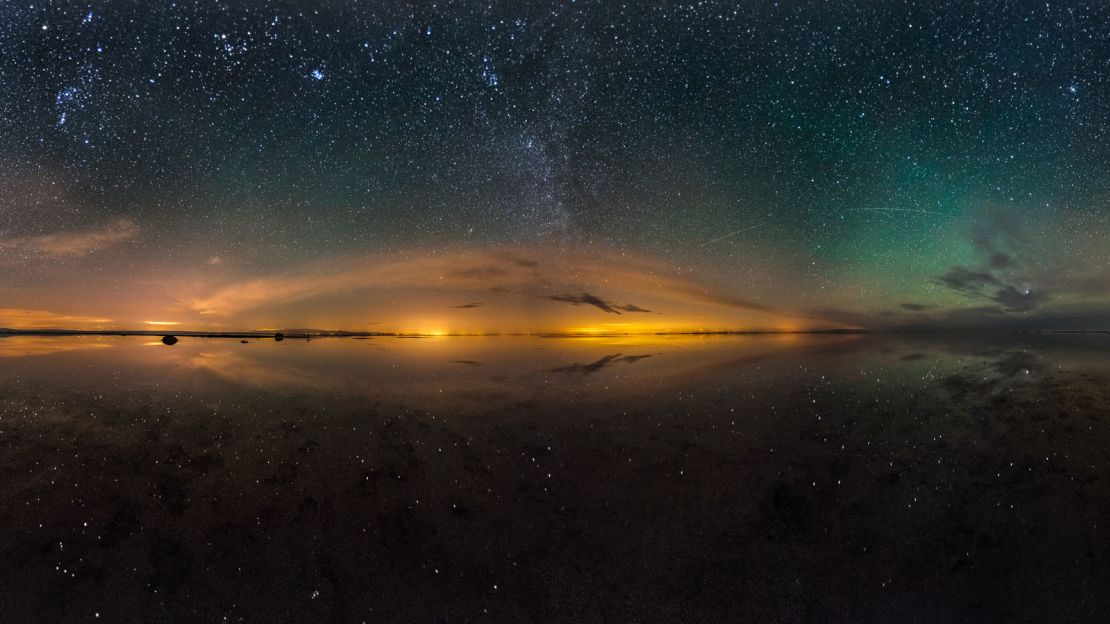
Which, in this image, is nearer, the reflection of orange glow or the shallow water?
the shallow water

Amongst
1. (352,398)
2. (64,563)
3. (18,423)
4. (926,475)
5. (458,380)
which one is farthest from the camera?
(458,380)

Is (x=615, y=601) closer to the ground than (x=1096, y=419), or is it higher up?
closer to the ground

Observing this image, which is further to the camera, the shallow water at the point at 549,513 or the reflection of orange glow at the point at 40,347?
the reflection of orange glow at the point at 40,347

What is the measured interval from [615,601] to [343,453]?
4610mm

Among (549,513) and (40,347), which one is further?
(40,347)

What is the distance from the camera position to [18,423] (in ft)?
24.9

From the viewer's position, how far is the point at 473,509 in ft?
15.5

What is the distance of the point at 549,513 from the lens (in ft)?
15.2

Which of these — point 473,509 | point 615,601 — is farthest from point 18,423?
point 615,601

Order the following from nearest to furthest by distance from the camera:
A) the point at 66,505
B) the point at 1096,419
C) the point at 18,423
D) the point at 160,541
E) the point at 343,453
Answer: the point at 160,541 → the point at 66,505 → the point at 343,453 → the point at 18,423 → the point at 1096,419

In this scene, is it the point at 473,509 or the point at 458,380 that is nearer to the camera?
the point at 473,509

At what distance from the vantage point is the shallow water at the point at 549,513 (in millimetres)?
3402

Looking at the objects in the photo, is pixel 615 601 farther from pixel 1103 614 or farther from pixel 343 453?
pixel 343 453

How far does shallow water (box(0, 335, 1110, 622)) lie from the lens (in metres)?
3.40
